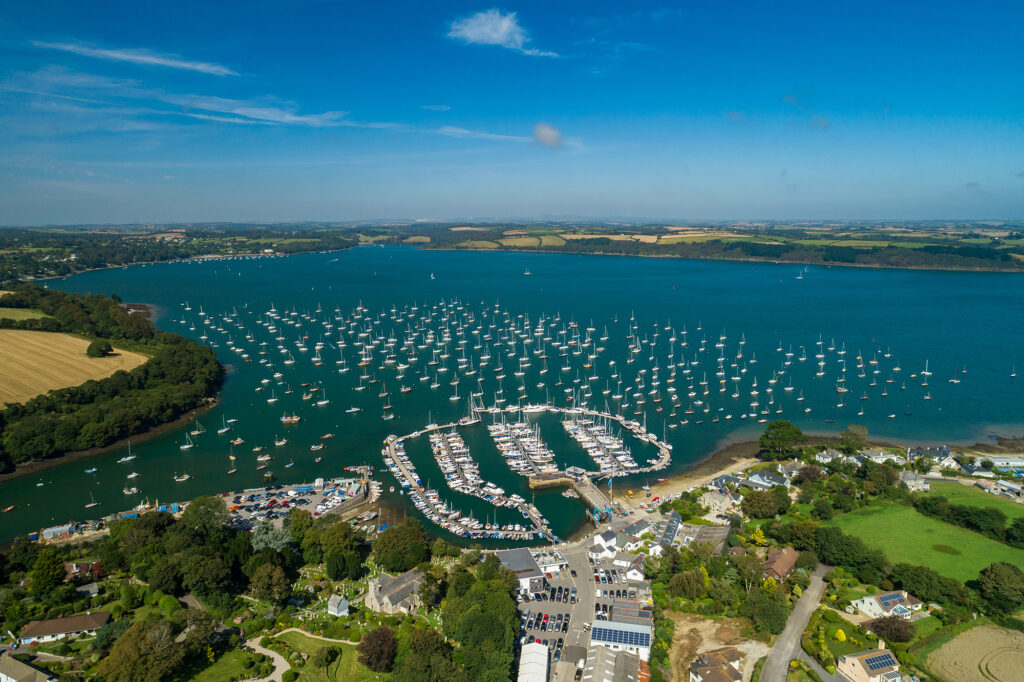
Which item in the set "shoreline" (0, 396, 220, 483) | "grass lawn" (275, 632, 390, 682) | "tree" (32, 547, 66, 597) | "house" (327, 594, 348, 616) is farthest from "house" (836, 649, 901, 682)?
"shoreline" (0, 396, 220, 483)

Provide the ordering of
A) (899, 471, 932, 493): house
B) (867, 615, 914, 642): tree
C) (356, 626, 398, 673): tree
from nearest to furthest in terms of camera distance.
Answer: (356, 626, 398, 673): tree → (867, 615, 914, 642): tree → (899, 471, 932, 493): house

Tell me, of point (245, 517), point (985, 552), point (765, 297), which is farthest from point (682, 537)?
point (765, 297)

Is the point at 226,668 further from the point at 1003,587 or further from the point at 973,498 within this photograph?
the point at 973,498

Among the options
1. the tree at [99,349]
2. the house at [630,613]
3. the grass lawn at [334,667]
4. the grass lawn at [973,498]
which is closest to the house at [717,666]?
the house at [630,613]

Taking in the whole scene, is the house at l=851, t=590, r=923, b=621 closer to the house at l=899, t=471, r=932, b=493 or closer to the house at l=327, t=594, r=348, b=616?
the house at l=899, t=471, r=932, b=493

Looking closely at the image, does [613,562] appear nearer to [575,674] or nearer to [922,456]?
[575,674]

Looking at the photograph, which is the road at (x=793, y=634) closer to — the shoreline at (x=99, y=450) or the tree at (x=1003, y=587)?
the tree at (x=1003, y=587)
